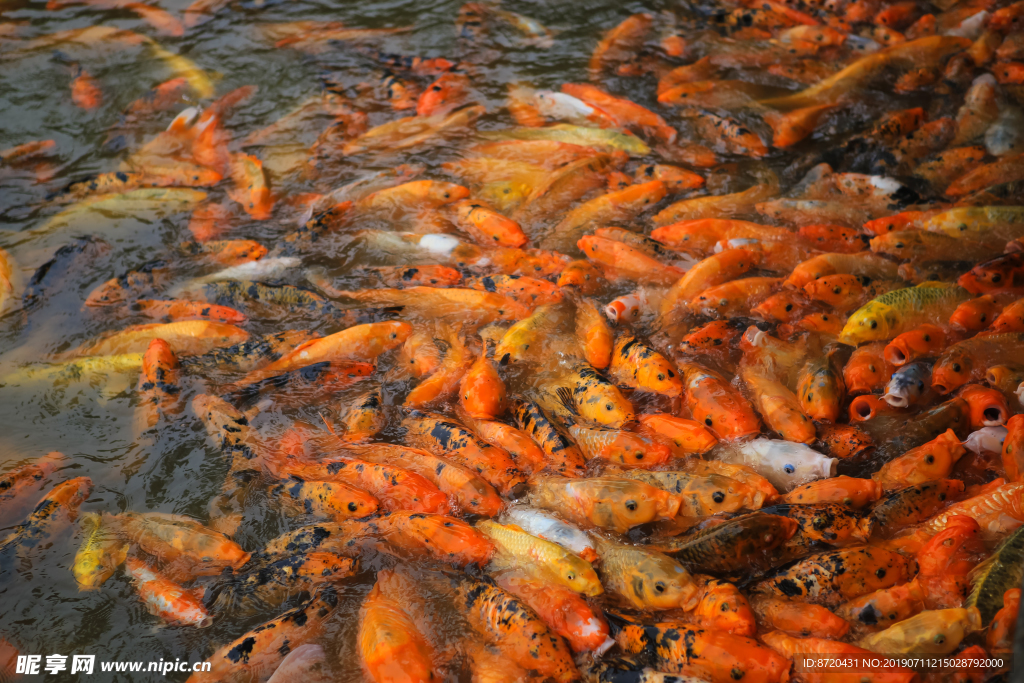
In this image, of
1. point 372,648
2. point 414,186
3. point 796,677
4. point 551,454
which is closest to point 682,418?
point 551,454

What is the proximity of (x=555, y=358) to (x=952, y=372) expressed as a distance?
7.08 ft

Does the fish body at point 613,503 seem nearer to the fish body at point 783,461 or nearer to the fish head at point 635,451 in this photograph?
the fish head at point 635,451

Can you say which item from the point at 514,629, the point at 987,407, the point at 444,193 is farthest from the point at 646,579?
the point at 444,193

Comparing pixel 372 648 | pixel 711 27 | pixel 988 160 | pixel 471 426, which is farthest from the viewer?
pixel 711 27

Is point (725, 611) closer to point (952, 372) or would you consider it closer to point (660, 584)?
point (660, 584)

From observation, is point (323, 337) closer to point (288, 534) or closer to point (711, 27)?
point (288, 534)

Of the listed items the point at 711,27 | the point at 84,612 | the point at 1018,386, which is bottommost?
the point at 84,612

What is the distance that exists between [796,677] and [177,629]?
2.60m

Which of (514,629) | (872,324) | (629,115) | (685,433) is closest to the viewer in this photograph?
(514,629)

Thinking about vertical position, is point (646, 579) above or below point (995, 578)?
below

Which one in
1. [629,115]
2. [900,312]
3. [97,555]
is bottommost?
[97,555]

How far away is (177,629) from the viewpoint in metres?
3.10

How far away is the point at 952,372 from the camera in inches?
147

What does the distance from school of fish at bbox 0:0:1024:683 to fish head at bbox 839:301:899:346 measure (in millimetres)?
13
